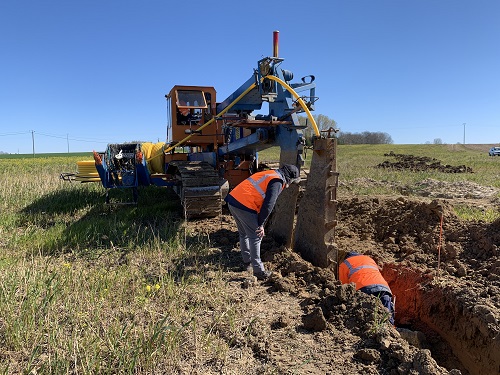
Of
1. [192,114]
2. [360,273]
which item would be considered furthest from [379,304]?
[192,114]

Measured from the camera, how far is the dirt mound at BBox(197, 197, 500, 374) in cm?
316

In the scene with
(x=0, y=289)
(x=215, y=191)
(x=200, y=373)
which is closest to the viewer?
(x=200, y=373)

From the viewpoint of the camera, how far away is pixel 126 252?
5.71 m

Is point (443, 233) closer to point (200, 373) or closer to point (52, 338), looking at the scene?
point (200, 373)

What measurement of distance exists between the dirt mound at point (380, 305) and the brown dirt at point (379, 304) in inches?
0.5

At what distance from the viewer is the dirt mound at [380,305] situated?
10.4 feet

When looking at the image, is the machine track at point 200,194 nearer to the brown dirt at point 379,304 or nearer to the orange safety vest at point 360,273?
the brown dirt at point 379,304

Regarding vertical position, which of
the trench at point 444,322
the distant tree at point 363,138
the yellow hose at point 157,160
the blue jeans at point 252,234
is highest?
the distant tree at point 363,138

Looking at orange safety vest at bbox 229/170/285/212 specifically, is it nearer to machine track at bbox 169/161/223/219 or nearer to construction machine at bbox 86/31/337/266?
construction machine at bbox 86/31/337/266

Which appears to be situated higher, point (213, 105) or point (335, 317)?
point (213, 105)

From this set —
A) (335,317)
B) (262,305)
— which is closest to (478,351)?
(335,317)

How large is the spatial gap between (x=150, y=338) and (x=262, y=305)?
1.39m

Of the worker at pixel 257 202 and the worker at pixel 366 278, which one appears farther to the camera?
the worker at pixel 257 202

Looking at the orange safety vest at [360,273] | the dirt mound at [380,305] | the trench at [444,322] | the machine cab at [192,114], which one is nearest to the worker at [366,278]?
the orange safety vest at [360,273]
